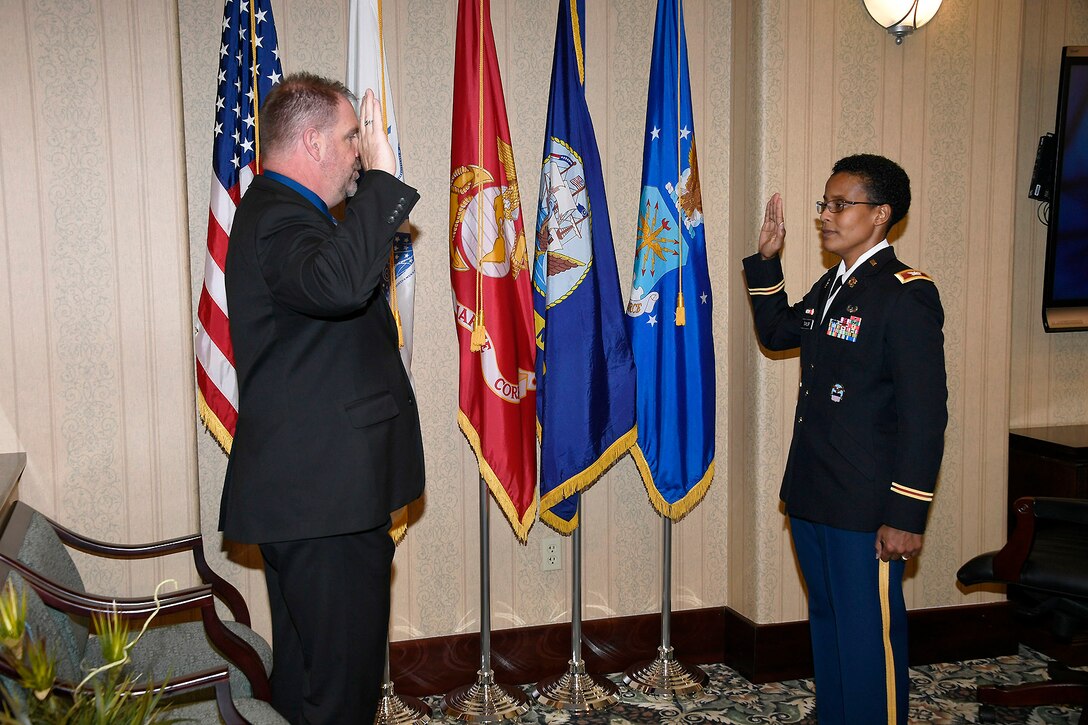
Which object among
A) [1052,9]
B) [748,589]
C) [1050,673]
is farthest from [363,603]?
[1052,9]

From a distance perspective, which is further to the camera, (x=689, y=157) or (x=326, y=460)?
(x=689, y=157)

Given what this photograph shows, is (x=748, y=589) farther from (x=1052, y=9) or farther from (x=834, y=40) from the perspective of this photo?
(x=1052, y=9)

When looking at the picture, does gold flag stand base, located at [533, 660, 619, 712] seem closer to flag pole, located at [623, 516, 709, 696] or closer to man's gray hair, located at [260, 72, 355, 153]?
flag pole, located at [623, 516, 709, 696]

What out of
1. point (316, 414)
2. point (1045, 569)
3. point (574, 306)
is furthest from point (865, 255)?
point (316, 414)

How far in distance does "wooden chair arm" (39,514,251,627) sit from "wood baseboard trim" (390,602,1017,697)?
781 mm

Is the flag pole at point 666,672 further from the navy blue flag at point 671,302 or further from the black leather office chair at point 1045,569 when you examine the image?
the black leather office chair at point 1045,569

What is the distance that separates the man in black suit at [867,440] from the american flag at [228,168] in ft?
5.55

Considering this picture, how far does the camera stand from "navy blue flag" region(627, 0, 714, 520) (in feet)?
10.3

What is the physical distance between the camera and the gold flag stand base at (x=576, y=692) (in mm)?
3115

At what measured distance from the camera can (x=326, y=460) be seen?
192 centimetres

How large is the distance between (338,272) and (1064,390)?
3311 millimetres

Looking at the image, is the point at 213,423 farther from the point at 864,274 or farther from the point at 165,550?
the point at 864,274

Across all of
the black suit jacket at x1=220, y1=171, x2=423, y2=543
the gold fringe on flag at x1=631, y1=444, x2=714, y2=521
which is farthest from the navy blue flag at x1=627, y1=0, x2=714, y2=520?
the black suit jacket at x1=220, y1=171, x2=423, y2=543

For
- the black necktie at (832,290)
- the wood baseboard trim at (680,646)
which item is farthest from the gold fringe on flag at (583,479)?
the black necktie at (832,290)
